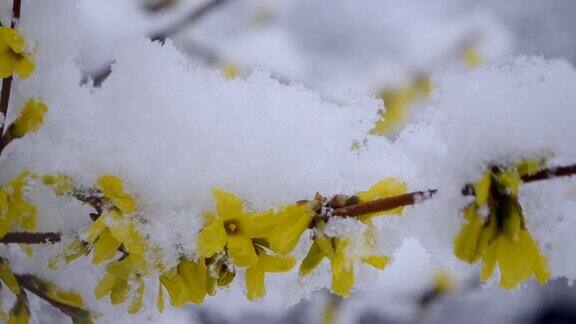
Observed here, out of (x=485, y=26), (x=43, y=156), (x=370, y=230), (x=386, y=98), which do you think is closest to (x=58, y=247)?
(x=43, y=156)

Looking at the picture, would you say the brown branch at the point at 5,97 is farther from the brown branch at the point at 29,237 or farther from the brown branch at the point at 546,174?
the brown branch at the point at 546,174

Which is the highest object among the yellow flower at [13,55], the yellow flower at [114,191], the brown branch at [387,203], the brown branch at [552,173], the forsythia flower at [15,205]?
the yellow flower at [13,55]

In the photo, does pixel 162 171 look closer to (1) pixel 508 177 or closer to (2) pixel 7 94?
(2) pixel 7 94

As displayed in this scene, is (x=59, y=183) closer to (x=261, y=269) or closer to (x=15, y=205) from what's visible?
(x=15, y=205)

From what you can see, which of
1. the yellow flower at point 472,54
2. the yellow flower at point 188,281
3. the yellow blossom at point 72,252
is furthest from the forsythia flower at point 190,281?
the yellow flower at point 472,54

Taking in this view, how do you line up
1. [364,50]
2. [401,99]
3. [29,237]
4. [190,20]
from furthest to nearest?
[364,50] < [401,99] < [190,20] < [29,237]

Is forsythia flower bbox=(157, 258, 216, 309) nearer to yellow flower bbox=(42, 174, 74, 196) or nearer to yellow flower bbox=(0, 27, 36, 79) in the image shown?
yellow flower bbox=(42, 174, 74, 196)

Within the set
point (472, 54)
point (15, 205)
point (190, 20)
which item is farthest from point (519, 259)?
point (472, 54)
